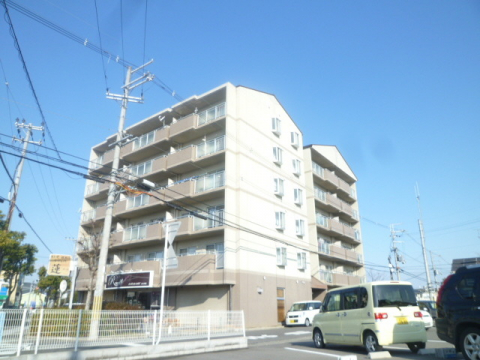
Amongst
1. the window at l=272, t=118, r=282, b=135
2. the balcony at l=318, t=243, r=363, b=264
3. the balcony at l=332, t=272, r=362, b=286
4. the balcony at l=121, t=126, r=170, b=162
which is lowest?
the balcony at l=332, t=272, r=362, b=286

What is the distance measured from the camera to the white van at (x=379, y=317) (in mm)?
9391

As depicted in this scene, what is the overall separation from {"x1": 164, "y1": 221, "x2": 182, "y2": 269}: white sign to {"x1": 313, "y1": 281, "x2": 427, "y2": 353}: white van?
17.5 ft

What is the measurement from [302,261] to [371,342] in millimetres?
19475

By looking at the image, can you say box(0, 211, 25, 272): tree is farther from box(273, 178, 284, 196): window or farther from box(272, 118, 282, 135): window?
box(272, 118, 282, 135): window

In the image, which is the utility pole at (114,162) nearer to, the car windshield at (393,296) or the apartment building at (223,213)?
the apartment building at (223,213)

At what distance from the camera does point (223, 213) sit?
906 inches

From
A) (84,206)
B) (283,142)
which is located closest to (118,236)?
(84,206)

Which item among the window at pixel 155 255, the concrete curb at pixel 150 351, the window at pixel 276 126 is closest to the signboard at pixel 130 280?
the window at pixel 155 255

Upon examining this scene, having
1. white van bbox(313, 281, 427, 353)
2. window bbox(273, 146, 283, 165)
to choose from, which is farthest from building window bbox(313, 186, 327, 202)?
white van bbox(313, 281, 427, 353)

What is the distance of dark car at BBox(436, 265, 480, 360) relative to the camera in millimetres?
7094

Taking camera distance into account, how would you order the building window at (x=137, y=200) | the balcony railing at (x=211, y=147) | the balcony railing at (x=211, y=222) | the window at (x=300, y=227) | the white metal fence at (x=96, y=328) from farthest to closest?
1. the window at (x=300, y=227)
2. the building window at (x=137, y=200)
3. the balcony railing at (x=211, y=147)
4. the balcony railing at (x=211, y=222)
5. the white metal fence at (x=96, y=328)

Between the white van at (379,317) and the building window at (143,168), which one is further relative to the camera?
the building window at (143,168)

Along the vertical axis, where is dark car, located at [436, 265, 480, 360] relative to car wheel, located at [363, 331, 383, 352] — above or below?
above

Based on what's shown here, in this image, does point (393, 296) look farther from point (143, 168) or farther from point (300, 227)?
point (143, 168)
